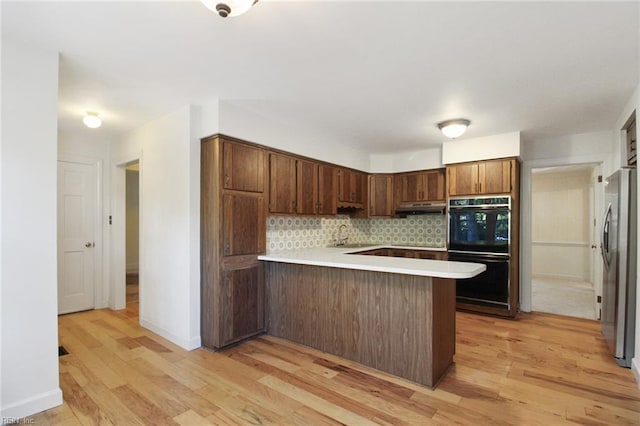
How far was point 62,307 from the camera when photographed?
14.3 feet

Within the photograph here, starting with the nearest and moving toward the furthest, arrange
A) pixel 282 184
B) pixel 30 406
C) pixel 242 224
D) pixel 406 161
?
pixel 30 406 < pixel 242 224 < pixel 282 184 < pixel 406 161

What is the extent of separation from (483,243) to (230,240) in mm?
3326

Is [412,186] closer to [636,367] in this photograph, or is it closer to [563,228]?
[636,367]

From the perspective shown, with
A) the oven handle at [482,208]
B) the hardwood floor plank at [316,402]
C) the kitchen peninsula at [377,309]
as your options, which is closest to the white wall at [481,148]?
the oven handle at [482,208]

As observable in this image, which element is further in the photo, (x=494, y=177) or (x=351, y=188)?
(x=351, y=188)

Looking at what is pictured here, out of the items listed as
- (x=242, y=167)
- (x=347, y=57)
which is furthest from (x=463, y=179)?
(x=242, y=167)

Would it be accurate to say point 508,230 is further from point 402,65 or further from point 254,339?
point 254,339

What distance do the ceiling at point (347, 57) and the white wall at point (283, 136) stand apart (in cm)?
14

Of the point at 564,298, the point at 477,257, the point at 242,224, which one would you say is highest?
the point at 242,224

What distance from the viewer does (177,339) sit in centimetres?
336

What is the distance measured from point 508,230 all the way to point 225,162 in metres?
3.62

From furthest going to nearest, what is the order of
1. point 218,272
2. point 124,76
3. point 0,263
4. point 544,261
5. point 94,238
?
point 544,261, point 94,238, point 218,272, point 124,76, point 0,263

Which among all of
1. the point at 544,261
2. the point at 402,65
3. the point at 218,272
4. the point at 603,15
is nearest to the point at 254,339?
the point at 218,272

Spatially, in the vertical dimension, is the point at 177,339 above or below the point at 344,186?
below
